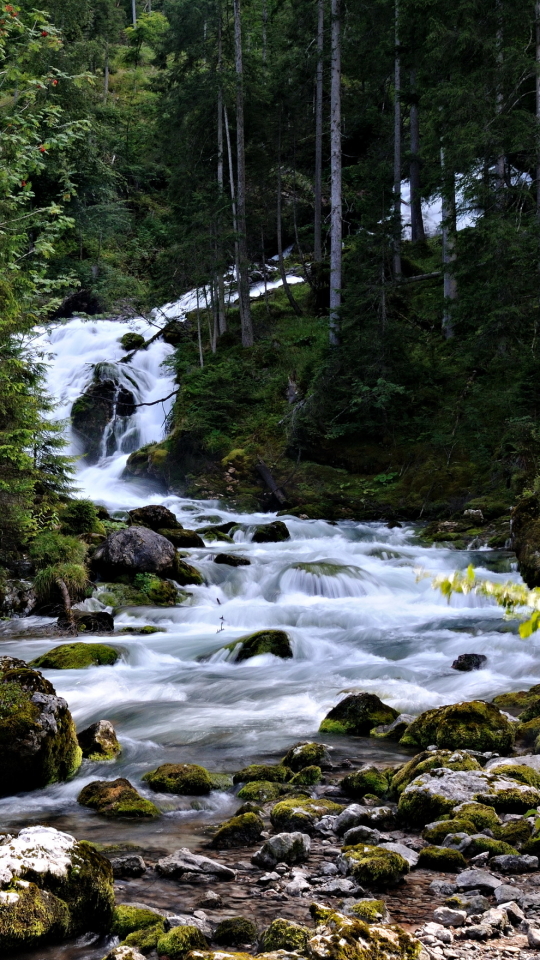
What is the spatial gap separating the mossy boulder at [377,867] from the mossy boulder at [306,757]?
6.09ft

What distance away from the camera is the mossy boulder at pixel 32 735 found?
560cm

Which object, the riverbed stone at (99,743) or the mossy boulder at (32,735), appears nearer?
the mossy boulder at (32,735)

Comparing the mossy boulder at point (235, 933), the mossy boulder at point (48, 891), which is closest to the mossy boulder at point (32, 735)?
the mossy boulder at point (48, 891)

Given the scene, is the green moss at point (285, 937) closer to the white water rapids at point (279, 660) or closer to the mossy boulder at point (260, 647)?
the white water rapids at point (279, 660)

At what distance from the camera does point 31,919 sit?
325 cm

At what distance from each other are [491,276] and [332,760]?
12575mm

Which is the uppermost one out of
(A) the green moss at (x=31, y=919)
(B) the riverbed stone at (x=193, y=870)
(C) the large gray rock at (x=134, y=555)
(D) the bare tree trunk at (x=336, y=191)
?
(D) the bare tree trunk at (x=336, y=191)

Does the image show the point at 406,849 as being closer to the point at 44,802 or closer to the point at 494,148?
the point at 44,802

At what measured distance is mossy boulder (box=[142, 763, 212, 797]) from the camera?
559 centimetres

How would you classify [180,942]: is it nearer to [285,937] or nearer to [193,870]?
[285,937]

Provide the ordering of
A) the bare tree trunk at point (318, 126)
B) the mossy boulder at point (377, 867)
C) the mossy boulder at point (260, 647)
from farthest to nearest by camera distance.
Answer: the bare tree trunk at point (318, 126) < the mossy boulder at point (260, 647) < the mossy boulder at point (377, 867)

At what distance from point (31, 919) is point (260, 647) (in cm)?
685

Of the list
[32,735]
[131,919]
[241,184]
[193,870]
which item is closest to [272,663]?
[32,735]

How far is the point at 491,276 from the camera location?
15.8 m
